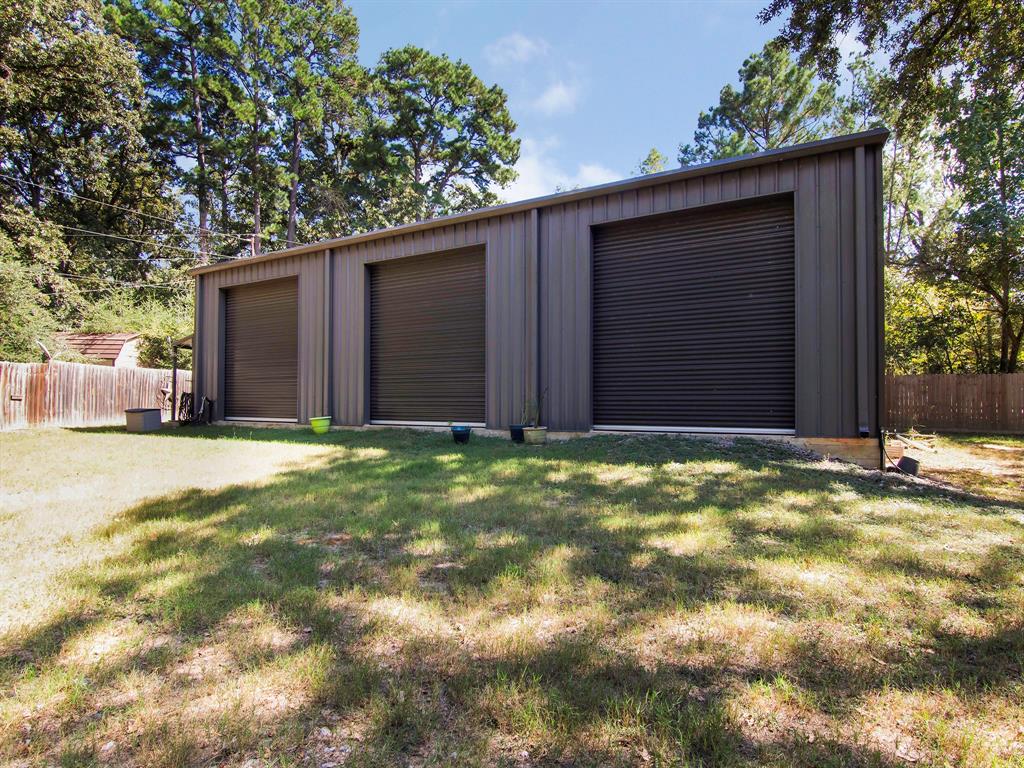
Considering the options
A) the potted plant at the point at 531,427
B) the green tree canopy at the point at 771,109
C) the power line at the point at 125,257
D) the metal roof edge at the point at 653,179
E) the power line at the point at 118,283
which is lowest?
the potted plant at the point at 531,427

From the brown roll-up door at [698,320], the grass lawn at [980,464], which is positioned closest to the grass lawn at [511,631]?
the grass lawn at [980,464]

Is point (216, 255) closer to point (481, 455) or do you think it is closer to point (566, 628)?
point (481, 455)

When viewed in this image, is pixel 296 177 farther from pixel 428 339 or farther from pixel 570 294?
pixel 570 294

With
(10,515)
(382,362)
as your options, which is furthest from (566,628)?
(382,362)

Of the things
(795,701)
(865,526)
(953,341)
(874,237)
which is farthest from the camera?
(953,341)

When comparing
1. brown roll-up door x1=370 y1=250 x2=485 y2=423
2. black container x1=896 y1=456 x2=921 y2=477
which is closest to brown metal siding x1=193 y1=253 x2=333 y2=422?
brown roll-up door x1=370 y1=250 x2=485 y2=423

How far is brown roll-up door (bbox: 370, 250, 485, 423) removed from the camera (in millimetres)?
8867

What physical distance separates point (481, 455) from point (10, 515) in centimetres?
424

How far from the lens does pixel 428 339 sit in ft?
30.6

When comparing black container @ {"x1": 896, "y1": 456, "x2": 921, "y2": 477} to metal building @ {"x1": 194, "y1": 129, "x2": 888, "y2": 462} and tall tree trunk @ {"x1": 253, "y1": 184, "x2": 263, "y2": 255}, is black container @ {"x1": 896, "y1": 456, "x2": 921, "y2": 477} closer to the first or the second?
metal building @ {"x1": 194, "y1": 129, "x2": 888, "y2": 462}

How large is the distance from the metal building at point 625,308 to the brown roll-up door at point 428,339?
3cm

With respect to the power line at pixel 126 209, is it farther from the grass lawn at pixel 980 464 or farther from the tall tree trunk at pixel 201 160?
the grass lawn at pixel 980 464

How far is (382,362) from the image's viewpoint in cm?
975

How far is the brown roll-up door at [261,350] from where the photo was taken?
10898 millimetres
